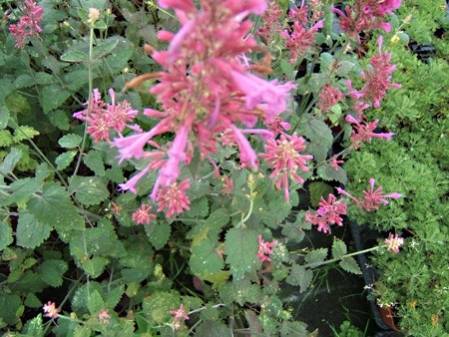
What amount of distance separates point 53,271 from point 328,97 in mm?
1159

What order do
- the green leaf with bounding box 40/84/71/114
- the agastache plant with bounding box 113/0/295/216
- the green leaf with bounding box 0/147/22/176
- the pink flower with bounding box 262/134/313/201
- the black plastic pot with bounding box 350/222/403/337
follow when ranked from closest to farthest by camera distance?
the agastache plant with bounding box 113/0/295/216 → the pink flower with bounding box 262/134/313/201 → the green leaf with bounding box 0/147/22/176 → the green leaf with bounding box 40/84/71/114 → the black plastic pot with bounding box 350/222/403/337

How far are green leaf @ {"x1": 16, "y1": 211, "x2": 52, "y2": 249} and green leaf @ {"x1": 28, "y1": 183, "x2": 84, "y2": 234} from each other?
0.09m

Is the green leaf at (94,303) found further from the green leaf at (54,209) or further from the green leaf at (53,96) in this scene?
the green leaf at (53,96)

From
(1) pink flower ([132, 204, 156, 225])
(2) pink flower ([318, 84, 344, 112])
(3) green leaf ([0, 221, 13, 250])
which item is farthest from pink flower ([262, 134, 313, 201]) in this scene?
(3) green leaf ([0, 221, 13, 250])

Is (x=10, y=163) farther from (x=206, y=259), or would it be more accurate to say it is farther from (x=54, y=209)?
(x=206, y=259)

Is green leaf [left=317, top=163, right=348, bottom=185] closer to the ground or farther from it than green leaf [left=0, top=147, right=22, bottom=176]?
closer to the ground

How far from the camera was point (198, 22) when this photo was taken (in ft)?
3.02

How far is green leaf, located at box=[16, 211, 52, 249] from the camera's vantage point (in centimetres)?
163

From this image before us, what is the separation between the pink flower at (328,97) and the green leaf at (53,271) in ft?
3.57

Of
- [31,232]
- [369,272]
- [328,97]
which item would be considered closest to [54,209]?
[31,232]

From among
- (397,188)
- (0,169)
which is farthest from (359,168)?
(0,169)

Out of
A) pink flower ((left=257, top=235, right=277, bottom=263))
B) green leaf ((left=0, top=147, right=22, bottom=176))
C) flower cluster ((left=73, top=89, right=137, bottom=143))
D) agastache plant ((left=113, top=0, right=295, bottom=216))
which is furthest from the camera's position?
pink flower ((left=257, top=235, right=277, bottom=263))

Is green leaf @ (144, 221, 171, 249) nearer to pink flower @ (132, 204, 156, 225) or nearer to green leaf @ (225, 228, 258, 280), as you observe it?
pink flower @ (132, 204, 156, 225)

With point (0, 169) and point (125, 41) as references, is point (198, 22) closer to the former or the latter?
point (0, 169)
